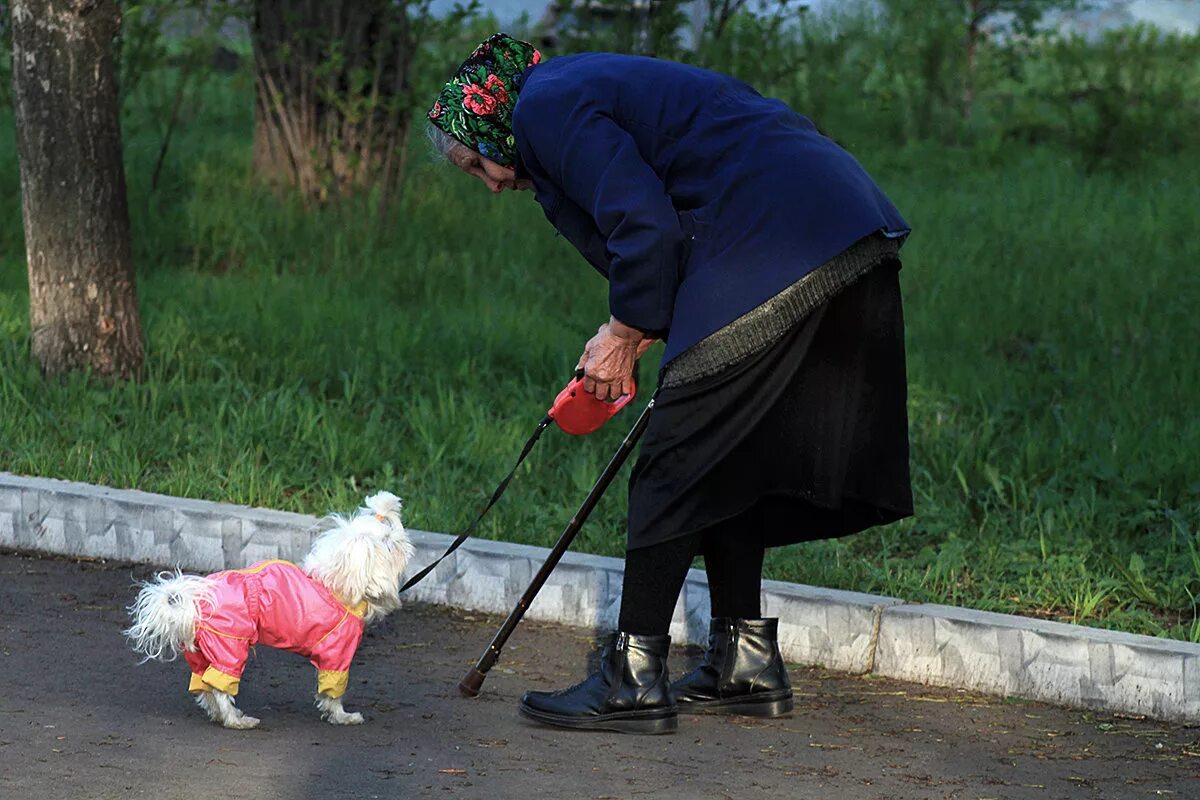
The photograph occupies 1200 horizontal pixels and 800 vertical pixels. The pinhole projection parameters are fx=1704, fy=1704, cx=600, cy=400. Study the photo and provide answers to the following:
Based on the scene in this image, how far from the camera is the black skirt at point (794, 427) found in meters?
4.11

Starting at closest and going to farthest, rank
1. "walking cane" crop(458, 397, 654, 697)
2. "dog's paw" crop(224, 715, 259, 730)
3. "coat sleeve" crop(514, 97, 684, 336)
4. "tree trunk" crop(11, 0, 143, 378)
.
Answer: "coat sleeve" crop(514, 97, 684, 336) → "dog's paw" crop(224, 715, 259, 730) → "walking cane" crop(458, 397, 654, 697) → "tree trunk" crop(11, 0, 143, 378)

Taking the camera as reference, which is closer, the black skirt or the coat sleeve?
the coat sleeve

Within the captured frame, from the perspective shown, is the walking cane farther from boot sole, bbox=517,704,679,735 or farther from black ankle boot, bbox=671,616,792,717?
black ankle boot, bbox=671,616,792,717

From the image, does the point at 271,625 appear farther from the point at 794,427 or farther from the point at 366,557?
the point at 794,427

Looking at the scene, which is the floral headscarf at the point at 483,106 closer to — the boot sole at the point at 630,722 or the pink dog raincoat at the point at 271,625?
the pink dog raincoat at the point at 271,625

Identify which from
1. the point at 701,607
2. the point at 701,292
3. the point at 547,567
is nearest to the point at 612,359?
the point at 701,292

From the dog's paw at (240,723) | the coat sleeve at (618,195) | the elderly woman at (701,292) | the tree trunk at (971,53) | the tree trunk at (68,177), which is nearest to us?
the coat sleeve at (618,195)

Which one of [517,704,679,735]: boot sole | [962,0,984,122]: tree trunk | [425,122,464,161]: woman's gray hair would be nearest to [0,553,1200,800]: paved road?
[517,704,679,735]: boot sole

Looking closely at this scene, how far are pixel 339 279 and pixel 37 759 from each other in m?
6.20

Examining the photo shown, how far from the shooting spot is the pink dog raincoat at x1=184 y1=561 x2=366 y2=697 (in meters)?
4.09

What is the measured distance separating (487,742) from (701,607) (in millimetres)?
1260

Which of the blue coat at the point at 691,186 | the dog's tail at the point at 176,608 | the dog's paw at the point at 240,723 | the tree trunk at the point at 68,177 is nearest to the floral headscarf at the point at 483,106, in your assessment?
the blue coat at the point at 691,186

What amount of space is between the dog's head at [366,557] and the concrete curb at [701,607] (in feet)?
4.51

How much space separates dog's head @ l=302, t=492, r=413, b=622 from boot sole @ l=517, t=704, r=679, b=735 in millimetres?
565
